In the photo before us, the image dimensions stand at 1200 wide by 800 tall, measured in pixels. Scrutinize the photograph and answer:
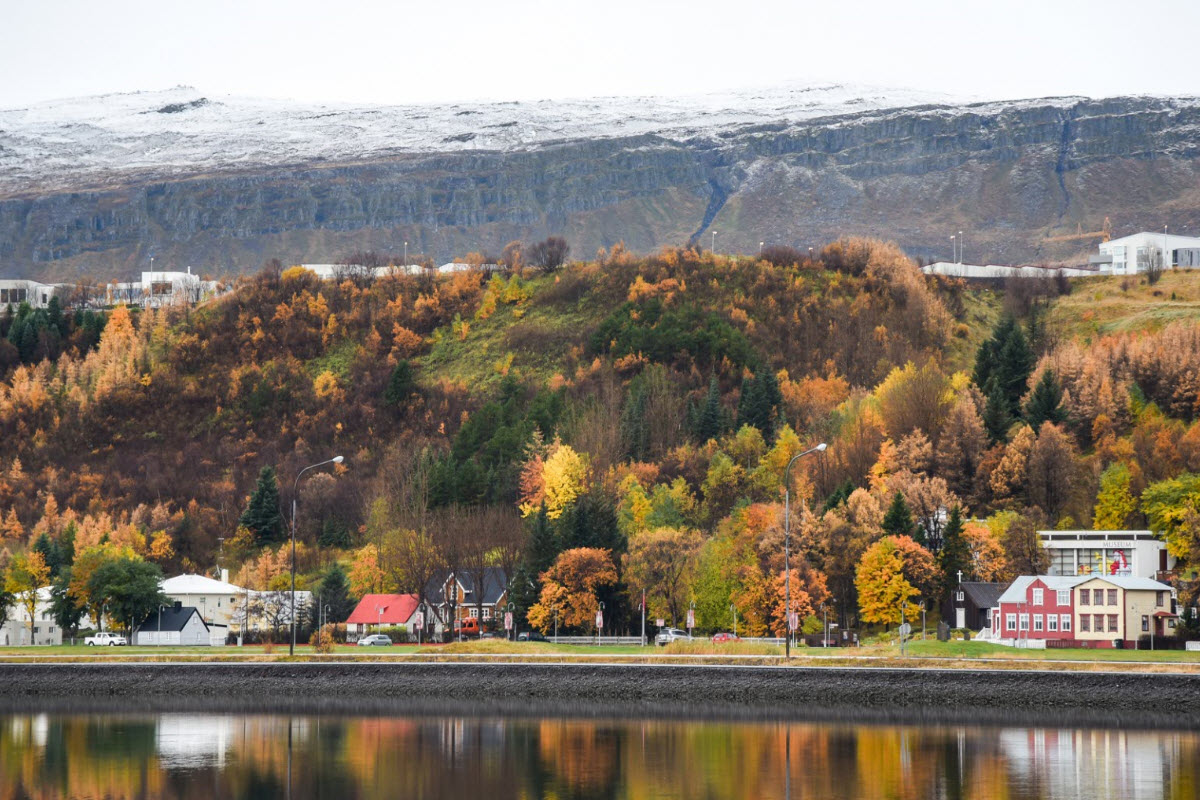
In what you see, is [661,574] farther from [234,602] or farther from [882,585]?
[234,602]

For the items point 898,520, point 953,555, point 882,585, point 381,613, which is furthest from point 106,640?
point 953,555

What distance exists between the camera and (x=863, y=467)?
11556 centimetres

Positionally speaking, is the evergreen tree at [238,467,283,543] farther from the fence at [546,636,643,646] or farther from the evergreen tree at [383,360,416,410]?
the fence at [546,636,643,646]

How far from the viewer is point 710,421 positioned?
5586 inches

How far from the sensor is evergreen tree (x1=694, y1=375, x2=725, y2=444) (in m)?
141

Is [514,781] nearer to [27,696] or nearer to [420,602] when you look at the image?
[27,696]

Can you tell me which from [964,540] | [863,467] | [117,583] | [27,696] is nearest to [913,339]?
[863,467]

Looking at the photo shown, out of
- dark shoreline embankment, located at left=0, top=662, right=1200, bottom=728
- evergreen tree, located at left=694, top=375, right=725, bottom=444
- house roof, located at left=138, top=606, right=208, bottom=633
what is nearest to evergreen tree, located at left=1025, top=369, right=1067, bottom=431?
evergreen tree, located at left=694, top=375, right=725, bottom=444

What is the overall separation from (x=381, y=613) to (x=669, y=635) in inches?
987

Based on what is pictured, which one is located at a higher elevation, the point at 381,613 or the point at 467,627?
the point at 381,613

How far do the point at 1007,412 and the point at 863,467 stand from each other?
12499 millimetres

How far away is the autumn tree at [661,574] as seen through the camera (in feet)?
294

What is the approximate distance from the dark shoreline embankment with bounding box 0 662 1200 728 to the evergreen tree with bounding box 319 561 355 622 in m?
32.3

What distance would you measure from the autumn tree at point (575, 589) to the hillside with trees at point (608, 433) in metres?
0.17
